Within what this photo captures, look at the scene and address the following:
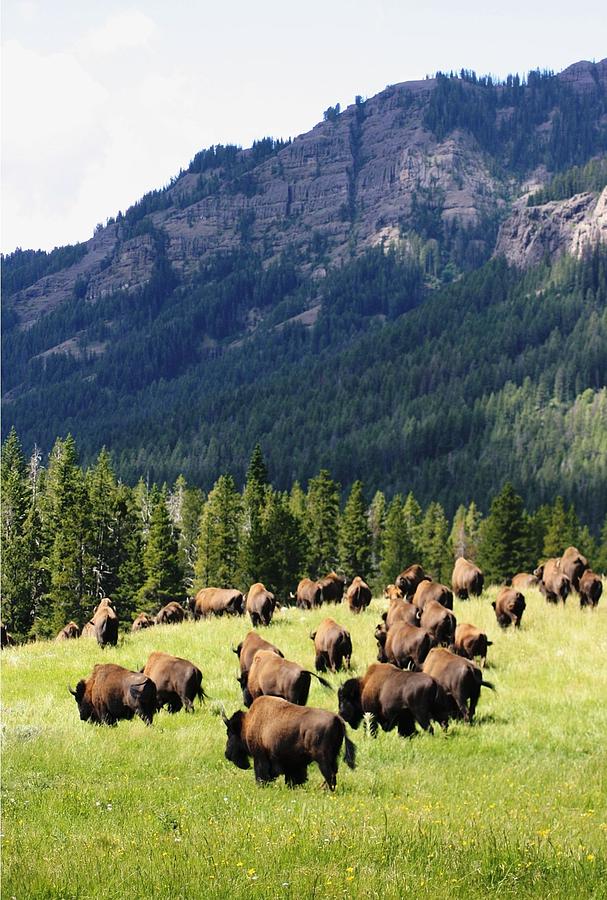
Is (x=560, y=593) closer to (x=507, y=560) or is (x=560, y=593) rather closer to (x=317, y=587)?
(x=317, y=587)

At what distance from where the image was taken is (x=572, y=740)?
1834 cm

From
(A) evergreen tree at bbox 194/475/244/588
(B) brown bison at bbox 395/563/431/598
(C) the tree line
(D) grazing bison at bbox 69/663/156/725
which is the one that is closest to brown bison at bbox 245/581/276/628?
(B) brown bison at bbox 395/563/431/598

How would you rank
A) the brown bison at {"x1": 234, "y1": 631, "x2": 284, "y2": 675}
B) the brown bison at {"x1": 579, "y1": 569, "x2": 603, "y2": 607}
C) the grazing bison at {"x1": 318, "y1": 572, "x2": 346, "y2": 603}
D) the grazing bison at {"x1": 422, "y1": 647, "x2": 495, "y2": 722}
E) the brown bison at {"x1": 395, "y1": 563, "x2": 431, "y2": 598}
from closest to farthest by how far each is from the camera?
the grazing bison at {"x1": 422, "y1": 647, "x2": 495, "y2": 722}, the brown bison at {"x1": 234, "y1": 631, "x2": 284, "y2": 675}, the brown bison at {"x1": 579, "y1": 569, "x2": 603, "y2": 607}, the brown bison at {"x1": 395, "y1": 563, "x2": 431, "y2": 598}, the grazing bison at {"x1": 318, "y1": 572, "x2": 346, "y2": 603}

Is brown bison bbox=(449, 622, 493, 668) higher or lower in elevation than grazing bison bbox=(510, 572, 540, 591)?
higher

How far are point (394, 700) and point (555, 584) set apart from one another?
57.1ft

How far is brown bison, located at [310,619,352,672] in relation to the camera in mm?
23194

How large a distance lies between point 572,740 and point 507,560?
61.2m

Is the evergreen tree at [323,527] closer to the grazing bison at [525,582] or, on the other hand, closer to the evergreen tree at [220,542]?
the evergreen tree at [220,542]

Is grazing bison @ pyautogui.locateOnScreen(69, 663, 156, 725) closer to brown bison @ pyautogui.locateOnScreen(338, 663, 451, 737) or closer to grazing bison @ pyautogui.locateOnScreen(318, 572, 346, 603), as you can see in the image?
brown bison @ pyautogui.locateOnScreen(338, 663, 451, 737)

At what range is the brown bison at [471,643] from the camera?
23.5 m

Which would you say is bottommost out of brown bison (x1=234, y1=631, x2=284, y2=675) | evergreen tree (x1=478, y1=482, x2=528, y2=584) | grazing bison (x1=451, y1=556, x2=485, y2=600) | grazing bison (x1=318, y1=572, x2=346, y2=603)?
evergreen tree (x1=478, y1=482, x2=528, y2=584)

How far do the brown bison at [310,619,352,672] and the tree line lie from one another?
143 feet

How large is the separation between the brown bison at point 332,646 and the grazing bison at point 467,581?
41.0 ft

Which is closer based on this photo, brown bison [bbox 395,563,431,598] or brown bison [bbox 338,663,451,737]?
brown bison [bbox 338,663,451,737]
